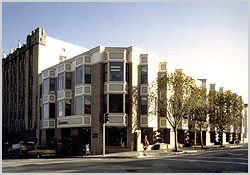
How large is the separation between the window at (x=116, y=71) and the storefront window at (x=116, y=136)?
5.31 m

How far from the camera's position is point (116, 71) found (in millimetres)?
31391

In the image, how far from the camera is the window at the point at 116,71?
3134 centimetres

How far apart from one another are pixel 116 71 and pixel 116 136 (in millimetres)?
6878

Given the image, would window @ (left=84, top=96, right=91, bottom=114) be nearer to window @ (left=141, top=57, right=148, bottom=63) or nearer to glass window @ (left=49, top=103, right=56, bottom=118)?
window @ (left=141, top=57, right=148, bottom=63)

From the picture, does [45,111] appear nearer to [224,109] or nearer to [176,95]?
[176,95]

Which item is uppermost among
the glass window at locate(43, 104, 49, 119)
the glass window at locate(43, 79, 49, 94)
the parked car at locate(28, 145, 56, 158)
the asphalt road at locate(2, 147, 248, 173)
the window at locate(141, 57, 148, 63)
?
the window at locate(141, 57, 148, 63)

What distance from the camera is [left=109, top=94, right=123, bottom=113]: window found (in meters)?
31.1

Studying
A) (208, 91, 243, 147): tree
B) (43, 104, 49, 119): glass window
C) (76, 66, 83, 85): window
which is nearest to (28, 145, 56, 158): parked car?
(76, 66, 83, 85): window

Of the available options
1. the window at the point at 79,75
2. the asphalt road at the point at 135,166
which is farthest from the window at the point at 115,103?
the asphalt road at the point at 135,166

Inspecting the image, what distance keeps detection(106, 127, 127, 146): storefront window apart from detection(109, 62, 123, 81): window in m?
5.31

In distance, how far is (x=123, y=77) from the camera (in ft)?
103

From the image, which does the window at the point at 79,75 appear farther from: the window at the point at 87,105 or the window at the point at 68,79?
the window at the point at 68,79

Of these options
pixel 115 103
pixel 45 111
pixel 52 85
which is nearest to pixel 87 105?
pixel 115 103

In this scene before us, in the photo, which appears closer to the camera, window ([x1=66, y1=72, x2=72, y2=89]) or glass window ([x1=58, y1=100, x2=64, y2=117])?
window ([x1=66, y1=72, x2=72, y2=89])
